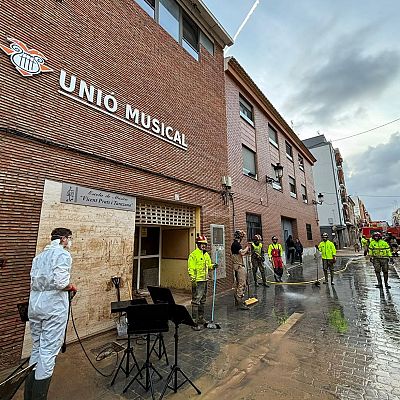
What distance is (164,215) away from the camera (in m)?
7.05

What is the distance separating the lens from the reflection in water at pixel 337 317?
4.71 metres

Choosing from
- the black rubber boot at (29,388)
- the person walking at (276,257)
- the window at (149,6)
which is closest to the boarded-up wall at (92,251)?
the black rubber boot at (29,388)

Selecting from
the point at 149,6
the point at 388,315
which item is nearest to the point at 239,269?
the point at 388,315

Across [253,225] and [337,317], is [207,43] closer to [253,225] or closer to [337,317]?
[253,225]

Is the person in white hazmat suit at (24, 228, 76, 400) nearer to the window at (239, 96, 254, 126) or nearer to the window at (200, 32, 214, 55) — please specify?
the window at (200, 32, 214, 55)

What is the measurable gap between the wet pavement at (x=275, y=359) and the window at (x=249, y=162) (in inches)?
288

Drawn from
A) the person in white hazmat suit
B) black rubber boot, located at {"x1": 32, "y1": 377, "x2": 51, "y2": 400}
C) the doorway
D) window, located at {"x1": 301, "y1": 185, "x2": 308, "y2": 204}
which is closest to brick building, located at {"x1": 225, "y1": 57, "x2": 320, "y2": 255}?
window, located at {"x1": 301, "y1": 185, "x2": 308, "y2": 204}

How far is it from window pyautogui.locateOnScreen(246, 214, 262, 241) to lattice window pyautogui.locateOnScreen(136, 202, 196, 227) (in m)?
3.86

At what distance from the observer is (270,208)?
43.9 ft

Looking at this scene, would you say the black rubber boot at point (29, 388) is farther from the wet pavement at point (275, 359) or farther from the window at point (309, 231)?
the window at point (309, 231)

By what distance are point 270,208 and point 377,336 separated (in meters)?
9.37

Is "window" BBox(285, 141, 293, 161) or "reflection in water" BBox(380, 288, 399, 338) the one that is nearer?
"reflection in water" BBox(380, 288, 399, 338)

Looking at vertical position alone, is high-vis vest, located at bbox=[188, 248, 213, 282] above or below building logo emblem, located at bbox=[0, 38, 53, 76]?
below

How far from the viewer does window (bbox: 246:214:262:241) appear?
1098 cm
